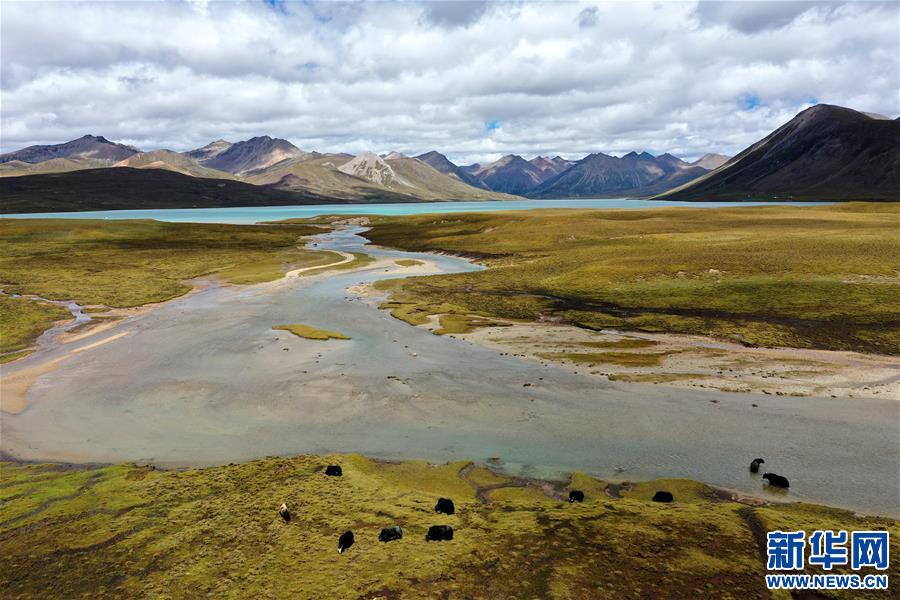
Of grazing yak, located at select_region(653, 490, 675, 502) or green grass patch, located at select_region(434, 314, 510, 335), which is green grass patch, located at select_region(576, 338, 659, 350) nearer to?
green grass patch, located at select_region(434, 314, 510, 335)

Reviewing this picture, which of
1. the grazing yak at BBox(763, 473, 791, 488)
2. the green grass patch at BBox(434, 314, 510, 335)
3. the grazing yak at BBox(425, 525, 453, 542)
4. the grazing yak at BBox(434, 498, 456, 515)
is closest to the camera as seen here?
the grazing yak at BBox(425, 525, 453, 542)

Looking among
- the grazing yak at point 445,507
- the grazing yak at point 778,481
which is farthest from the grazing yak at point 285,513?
the grazing yak at point 778,481

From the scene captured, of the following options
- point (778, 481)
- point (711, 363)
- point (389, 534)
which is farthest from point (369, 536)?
point (711, 363)

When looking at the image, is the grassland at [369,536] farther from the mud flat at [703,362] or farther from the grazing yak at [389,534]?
the mud flat at [703,362]

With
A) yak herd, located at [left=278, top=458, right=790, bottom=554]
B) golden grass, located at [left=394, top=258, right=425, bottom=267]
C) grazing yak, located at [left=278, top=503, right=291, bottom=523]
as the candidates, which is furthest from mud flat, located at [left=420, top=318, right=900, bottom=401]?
golden grass, located at [left=394, top=258, right=425, bottom=267]

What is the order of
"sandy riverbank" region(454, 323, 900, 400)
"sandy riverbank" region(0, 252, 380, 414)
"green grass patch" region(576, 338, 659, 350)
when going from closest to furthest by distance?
1. "sandy riverbank" region(454, 323, 900, 400)
2. "sandy riverbank" region(0, 252, 380, 414)
3. "green grass patch" region(576, 338, 659, 350)

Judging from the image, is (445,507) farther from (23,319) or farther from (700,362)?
(23,319)

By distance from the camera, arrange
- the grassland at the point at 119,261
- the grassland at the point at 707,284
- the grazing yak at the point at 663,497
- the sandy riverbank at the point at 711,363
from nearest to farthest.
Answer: the grazing yak at the point at 663,497 → the sandy riverbank at the point at 711,363 → the grassland at the point at 707,284 → the grassland at the point at 119,261
